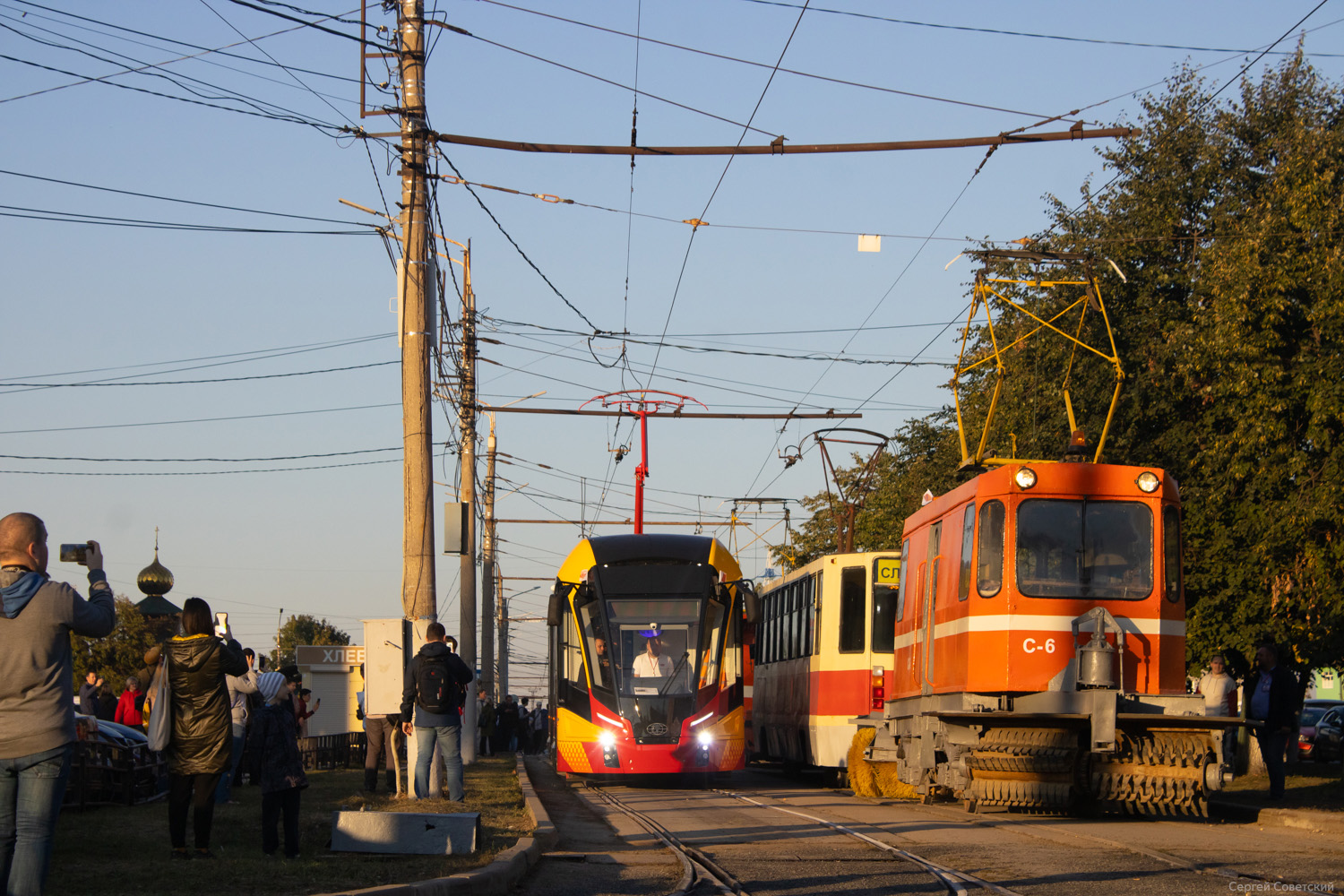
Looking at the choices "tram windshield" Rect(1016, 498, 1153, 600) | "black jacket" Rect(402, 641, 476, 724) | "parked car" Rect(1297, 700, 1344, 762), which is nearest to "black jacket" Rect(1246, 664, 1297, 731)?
"tram windshield" Rect(1016, 498, 1153, 600)

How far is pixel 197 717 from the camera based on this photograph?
9.21 meters

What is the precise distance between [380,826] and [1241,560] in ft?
47.0

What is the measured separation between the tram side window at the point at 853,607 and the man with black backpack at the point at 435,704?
28.5 feet

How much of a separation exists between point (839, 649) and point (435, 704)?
9.25 meters

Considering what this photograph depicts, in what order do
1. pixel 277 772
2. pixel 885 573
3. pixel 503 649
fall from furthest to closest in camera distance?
pixel 503 649 < pixel 885 573 < pixel 277 772

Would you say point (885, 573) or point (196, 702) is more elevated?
point (885, 573)

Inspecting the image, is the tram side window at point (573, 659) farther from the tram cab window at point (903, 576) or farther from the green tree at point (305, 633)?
the green tree at point (305, 633)

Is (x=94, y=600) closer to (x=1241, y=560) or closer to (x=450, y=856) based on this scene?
(x=450, y=856)

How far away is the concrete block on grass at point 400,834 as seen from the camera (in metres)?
9.59

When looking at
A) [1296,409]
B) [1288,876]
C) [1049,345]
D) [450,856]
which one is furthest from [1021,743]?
[1049,345]

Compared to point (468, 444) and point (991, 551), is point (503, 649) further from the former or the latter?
point (991, 551)

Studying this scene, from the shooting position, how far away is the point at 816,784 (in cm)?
2436

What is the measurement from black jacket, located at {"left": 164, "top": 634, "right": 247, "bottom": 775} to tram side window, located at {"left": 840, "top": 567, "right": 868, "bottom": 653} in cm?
1300

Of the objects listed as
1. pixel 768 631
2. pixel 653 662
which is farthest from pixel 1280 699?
pixel 768 631
